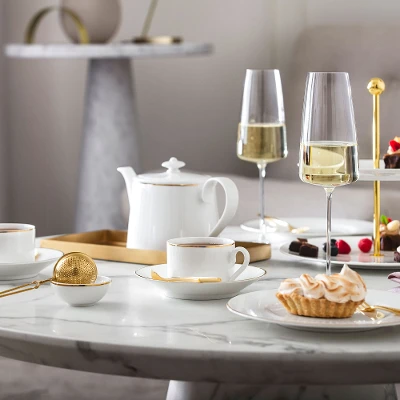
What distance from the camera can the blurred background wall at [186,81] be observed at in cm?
310

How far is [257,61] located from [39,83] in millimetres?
1068

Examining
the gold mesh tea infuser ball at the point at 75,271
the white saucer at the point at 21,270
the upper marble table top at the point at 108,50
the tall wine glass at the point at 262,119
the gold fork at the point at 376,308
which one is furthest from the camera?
the upper marble table top at the point at 108,50

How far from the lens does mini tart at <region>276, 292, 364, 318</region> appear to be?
2.63 feet

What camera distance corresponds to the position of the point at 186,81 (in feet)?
12.1

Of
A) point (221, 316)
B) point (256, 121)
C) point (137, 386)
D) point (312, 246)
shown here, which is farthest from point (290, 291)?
point (137, 386)

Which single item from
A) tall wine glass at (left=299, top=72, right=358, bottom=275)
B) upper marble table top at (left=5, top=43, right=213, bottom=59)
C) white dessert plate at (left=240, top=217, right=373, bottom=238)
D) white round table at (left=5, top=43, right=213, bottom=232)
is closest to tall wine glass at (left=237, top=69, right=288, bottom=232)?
white dessert plate at (left=240, top=217, right=373, bottom=238)

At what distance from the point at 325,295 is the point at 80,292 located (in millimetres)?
280

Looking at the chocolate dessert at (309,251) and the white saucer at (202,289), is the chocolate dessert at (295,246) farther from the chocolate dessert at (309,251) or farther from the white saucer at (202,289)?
the white saucer at (202,289)

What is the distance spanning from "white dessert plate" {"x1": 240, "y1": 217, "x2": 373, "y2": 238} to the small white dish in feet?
1.80

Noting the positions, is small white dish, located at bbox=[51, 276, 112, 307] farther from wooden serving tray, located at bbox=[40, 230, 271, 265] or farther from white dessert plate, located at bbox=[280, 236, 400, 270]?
white dessert plate, located at bbox=[280, 236, 400, 270]

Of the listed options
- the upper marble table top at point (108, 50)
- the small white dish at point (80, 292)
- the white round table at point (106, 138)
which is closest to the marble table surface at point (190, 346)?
the small white dish at point (80, 292)

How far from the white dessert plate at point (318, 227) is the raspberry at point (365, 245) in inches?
5.7

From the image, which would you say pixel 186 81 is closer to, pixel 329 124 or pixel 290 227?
pixel 290 227

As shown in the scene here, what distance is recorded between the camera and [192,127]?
3725 mm
